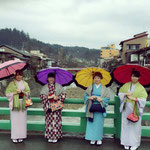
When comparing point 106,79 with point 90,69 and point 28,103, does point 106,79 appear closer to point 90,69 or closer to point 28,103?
point 90,69

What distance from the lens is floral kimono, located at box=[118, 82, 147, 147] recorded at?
122 inches

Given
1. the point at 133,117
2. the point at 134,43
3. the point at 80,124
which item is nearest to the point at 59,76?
the point at 80,124

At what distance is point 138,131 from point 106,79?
1191 mm

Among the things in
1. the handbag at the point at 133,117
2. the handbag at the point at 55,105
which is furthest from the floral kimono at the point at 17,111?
the handbag at the point at 133,117

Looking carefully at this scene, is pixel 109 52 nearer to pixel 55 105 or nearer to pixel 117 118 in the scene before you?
pixel 117 118

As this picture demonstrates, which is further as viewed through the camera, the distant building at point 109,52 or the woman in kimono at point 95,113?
the distant building at point 109,52

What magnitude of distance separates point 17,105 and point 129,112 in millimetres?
2244

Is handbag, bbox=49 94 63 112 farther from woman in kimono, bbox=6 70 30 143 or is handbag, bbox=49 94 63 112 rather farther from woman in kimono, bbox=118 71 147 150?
woman in kimono, bbox=118 71 147 150

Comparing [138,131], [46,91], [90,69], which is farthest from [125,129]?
[46,91]

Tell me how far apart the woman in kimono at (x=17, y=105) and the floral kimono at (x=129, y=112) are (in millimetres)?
2018

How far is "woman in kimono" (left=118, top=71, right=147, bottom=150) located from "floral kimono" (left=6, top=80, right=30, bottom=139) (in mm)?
2028

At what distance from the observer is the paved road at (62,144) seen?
327cm

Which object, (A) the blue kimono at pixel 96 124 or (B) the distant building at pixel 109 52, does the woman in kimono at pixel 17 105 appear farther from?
(B) the distant building at pixel 109 52

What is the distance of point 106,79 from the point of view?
11.3 feet
